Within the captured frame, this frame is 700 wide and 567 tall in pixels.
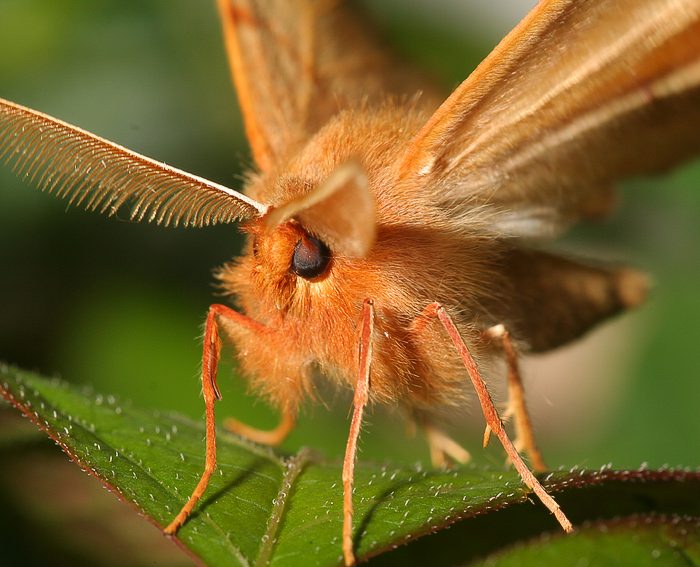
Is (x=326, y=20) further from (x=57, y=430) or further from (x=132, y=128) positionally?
(x=57, y=430)

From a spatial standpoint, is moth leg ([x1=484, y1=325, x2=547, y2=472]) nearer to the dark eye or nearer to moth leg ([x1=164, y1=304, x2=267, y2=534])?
→ the dark eye

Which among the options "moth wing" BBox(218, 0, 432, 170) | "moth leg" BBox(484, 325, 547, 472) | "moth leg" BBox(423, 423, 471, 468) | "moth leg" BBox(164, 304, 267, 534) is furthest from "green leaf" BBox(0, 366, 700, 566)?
"moth wing" BBox(218, 0, 432, 170)

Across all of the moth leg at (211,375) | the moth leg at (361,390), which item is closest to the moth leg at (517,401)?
the moth leg at (361,390)

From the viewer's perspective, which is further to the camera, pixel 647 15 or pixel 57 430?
pixel 647 15

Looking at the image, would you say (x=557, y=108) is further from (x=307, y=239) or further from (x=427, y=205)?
(x=307, y=239)

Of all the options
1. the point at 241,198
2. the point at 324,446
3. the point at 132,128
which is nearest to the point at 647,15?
the point at 241,198

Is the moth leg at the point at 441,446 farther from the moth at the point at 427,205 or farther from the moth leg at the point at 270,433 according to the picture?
the moth leg at the point at 270,433

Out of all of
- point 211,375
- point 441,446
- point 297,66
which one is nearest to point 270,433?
point 441,446

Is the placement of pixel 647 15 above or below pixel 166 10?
below
